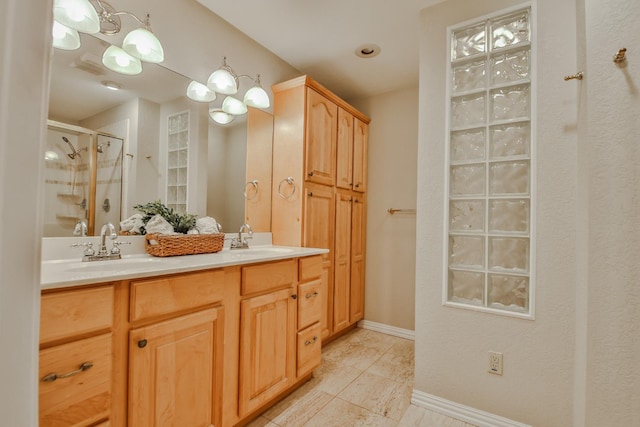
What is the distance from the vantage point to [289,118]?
2283 mm

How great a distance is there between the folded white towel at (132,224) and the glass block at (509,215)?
1.87m

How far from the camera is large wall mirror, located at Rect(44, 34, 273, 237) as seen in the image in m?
1.32

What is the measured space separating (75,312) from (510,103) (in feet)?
6.82

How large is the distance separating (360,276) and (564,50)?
2233 mm

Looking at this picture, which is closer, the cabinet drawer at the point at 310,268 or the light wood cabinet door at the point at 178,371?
the light wood cabinet door at the point at 178,371

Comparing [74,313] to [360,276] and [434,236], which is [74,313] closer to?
[434,236]

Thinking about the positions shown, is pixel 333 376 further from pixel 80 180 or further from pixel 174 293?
pixel 80 180

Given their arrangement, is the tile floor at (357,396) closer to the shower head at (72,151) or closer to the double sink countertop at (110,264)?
the double sink countertop at (110,264)

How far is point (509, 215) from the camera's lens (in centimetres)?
155

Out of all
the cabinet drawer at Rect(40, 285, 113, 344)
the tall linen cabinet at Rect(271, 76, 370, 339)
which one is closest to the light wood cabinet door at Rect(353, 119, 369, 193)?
the tall linen cabinet at Rect(271, 76, 370, 339)

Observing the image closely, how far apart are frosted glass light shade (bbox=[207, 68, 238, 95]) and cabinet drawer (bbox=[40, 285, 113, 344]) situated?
1.40 meters

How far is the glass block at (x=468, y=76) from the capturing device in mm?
1636

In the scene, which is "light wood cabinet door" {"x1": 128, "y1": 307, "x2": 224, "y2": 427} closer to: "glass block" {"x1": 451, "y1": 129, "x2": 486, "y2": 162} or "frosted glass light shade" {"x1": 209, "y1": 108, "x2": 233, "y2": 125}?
"frosted glass light shade" {"x1": 209, "y1": 108, "x2": 233, "y2": 125}

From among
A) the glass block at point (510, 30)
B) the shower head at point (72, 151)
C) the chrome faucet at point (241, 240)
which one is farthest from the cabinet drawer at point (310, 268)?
the glass block at point (510, 30)
